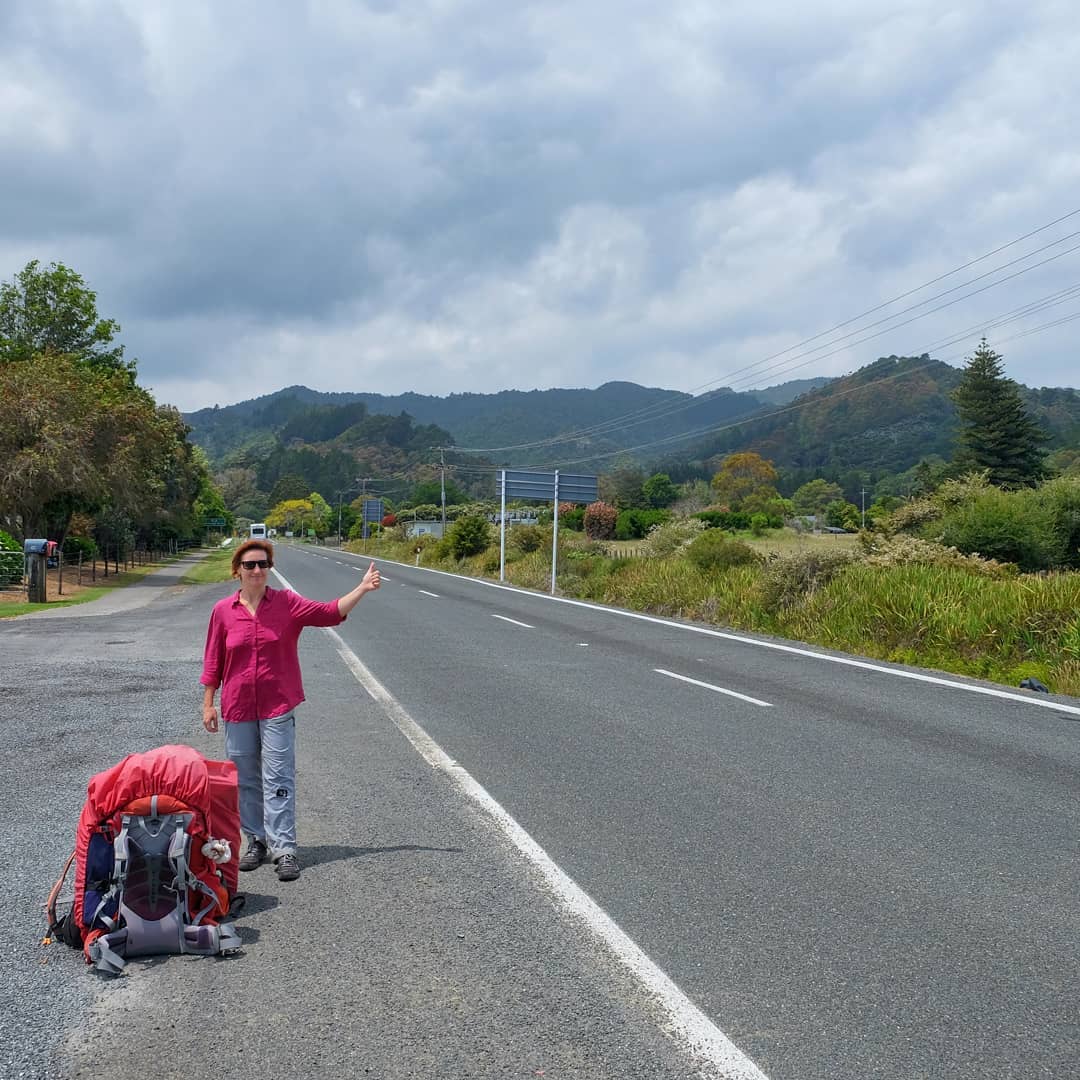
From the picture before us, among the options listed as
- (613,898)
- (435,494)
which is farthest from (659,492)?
(613,898)

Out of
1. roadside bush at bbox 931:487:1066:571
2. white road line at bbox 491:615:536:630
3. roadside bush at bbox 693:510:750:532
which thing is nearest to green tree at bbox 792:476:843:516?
roadside bush at bbox 693:510:750:532

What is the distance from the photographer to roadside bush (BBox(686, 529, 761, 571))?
86.1 feet

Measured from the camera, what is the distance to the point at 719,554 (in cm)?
2648

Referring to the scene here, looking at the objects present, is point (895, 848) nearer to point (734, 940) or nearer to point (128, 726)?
point (734, 940)

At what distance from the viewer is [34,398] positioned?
32.4 metres

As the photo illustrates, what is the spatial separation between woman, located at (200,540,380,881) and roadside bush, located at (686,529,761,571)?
20962 mm

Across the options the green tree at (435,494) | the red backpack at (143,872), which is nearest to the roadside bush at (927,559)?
the red backpack at (143,872)

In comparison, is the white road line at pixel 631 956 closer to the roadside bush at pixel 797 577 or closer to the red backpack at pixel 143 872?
the red backpack at pixel 143 872

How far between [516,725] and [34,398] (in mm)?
28470

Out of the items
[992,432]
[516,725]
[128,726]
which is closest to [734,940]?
[516,725]

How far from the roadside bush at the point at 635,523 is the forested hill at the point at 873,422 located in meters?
Answer: 84.4

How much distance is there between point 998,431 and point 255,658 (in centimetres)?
6294

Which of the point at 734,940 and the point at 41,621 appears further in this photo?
the point at 41,621

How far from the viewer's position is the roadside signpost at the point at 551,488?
3425cm
